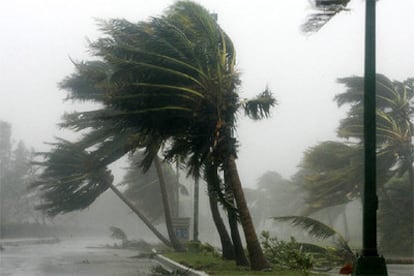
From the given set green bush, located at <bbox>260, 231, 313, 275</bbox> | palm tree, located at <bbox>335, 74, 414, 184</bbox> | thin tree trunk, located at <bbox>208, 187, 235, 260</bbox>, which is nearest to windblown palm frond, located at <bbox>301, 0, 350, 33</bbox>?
green bush, located at <bbox>260, 231, 313, 275</bbox>

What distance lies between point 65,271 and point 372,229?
39.2ft

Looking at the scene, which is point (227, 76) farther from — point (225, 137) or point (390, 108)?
point (390, 108)

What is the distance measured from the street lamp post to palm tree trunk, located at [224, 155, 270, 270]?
7.60m

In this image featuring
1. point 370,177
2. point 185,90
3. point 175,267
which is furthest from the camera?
point 175,267

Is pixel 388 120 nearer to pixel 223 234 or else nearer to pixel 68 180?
pixel 223 234

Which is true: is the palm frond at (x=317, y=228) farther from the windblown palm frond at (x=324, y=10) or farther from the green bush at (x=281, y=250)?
the windblown palm frond at (x=324, y=10)

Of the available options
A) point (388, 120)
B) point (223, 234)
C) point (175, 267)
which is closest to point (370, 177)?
point (175, 267)

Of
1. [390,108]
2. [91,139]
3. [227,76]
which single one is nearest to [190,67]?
[227,76]

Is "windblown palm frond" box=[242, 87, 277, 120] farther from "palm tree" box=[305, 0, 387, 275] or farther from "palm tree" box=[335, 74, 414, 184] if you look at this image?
"palm tree" box=[335, 74, 414, 184]

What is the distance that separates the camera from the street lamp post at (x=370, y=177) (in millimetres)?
8617

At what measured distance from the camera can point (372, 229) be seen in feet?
28.6

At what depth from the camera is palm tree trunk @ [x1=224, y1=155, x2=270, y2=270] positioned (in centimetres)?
1636

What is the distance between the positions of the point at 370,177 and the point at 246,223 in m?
7.80

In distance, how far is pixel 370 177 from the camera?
8.86 meters
